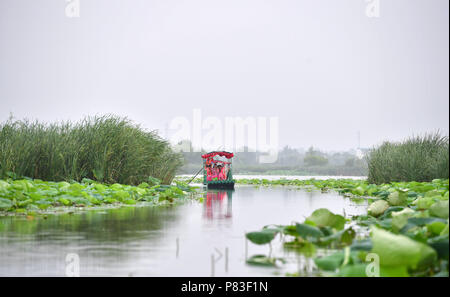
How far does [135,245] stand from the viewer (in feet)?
17.6

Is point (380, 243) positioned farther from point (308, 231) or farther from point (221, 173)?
point (221, 173)

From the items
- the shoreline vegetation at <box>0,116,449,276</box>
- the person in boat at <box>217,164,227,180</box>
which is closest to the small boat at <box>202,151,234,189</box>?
the person in boat at <box>217,164,227,180</box>

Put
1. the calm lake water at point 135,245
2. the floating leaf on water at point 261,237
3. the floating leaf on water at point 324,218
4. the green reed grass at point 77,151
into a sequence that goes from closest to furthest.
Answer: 1. the calm lake water at point 135,245
2. the floating leaf on water at point 261,237
3. the floating leaf on water at point 324,218
4. the green reed grass at point 77,151

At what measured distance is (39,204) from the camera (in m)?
8.79

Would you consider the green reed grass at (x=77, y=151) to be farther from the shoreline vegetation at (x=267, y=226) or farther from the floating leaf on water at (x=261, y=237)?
the floating leaf on water at (x=261, y=237)

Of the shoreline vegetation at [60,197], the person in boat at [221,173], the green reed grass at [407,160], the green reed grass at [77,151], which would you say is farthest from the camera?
the person in boat at [221,173]

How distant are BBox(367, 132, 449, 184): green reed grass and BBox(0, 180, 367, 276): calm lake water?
8260 mm

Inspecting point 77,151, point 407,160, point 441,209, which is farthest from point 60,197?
point 407,160

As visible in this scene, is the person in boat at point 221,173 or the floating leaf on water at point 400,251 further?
the person in boat at point 221,173

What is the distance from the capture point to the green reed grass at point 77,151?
12328 mm

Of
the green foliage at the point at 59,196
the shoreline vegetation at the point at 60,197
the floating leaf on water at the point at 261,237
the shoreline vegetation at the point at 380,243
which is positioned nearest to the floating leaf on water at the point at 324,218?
the shoreline vegetation at the point at 380,243

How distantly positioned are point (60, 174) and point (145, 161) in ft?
10.7

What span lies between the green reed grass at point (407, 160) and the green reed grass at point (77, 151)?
8.15 metres
